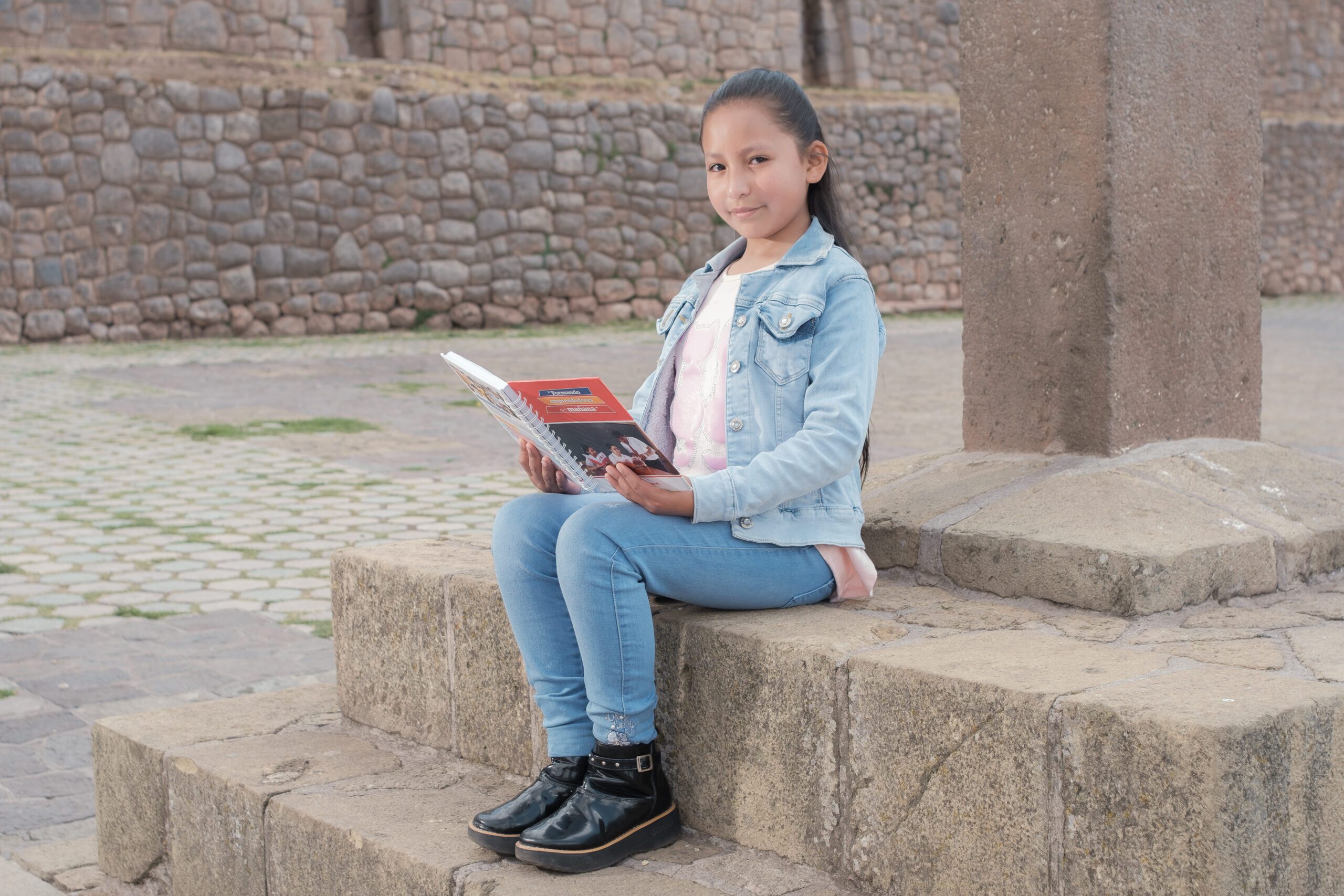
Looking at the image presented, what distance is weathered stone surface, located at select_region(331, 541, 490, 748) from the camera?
2639 millimetres

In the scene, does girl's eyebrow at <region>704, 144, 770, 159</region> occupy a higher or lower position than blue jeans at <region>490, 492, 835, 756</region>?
higher

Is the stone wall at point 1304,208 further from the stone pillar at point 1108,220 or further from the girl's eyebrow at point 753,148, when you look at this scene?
the girl's eyebrow at point 753,148

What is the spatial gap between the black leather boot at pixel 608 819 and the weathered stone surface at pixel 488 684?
309mm

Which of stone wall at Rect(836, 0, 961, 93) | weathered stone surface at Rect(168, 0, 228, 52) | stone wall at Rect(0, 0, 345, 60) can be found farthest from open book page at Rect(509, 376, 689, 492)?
stone wall at Rect(836, 0, 961, 93)

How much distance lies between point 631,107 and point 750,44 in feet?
7.75

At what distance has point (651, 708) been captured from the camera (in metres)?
2.18

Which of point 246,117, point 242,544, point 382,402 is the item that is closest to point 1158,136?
point 242,544

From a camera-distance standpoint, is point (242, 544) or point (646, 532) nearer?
point (646, 532)

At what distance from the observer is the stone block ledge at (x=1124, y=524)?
231 centimetres

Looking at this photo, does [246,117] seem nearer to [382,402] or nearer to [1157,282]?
[382,402]

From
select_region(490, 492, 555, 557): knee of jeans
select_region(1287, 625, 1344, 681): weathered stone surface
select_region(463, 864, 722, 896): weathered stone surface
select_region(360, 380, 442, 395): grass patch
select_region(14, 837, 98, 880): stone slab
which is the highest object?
select_region(490, 492, 555, 557): knee of jeans

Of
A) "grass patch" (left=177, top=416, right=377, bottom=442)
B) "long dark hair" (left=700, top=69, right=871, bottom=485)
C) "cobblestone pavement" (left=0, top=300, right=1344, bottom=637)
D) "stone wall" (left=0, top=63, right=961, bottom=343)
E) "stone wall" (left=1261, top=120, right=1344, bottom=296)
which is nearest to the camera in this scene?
"long dark hair" (left=700, top=69, right=871, bottom=485)

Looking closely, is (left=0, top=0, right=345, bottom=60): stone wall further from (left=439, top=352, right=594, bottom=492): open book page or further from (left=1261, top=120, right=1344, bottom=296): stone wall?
(left=1261, top=120, right=1344, bottom=296): stone wall

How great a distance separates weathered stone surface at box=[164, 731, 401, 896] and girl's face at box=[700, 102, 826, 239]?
115 centimetres
